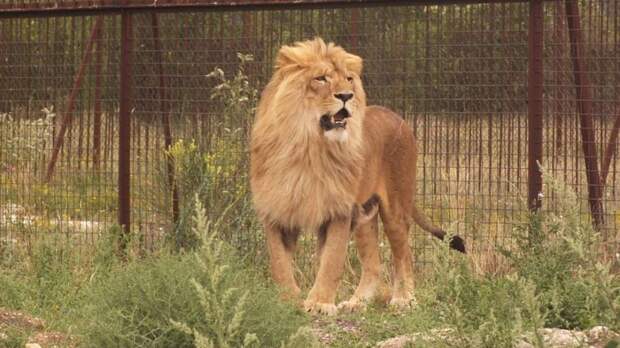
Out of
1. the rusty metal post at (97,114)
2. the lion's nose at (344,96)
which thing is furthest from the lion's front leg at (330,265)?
the rusty metal post at (97,114)

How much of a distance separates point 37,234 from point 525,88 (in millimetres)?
3872

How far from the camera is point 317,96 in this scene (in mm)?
8578

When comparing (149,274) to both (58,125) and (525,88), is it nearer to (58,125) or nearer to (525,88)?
(525,88)

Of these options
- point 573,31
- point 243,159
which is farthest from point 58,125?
point 573,31

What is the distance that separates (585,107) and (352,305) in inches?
89.6

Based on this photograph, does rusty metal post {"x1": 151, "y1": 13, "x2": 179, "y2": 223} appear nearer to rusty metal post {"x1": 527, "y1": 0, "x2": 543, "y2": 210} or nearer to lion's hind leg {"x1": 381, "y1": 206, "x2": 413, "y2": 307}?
lion's hind leg {"x1": 381, "y1": 206, "x2": 413, "y2": 307}

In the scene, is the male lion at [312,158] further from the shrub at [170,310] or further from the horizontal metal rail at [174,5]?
the shrub at [170,310]

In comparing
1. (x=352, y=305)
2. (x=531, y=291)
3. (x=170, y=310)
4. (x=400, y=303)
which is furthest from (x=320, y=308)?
(x=531, y=291)

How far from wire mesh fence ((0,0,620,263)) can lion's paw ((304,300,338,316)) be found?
1582mm

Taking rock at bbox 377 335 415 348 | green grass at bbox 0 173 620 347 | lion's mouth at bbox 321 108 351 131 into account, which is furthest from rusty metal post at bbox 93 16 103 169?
rock at bbox 377 335 415 348

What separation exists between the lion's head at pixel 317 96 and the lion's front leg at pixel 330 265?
21.7 inches

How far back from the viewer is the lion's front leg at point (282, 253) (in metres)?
8.51

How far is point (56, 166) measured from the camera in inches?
438

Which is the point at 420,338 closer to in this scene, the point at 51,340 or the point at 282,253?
the point at 51,340
